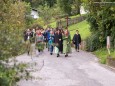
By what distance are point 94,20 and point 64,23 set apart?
2588cm

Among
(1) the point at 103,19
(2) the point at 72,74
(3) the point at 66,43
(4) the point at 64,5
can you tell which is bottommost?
(2) the point at 72,74

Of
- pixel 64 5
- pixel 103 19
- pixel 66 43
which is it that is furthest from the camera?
pixel 64 5

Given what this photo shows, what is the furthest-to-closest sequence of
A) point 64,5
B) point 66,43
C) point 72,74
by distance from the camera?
point 64,5
point 66,43
point 72,74

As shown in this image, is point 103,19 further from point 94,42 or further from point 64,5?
point 64,5

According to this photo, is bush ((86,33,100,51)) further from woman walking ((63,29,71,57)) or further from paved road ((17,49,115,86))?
paved road ((17,49,115,86))

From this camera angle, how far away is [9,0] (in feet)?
→ 30.7

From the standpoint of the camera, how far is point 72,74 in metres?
18.0

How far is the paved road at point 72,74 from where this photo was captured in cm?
1557

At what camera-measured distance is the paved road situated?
1557 centimetres

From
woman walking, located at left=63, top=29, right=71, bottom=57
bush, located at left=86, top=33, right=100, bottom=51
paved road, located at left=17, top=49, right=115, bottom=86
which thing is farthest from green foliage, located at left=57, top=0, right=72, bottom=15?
paved road, located at left=17, top=49, right=115, bottom=86

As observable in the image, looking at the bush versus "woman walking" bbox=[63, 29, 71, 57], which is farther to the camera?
the bush

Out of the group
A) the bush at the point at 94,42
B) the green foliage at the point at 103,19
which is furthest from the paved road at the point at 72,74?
the bush at the point at 94,42

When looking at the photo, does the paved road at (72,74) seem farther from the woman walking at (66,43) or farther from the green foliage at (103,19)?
the green foliage at (103,19)

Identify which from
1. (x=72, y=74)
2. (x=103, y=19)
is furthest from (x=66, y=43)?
(x=72, y=74)
